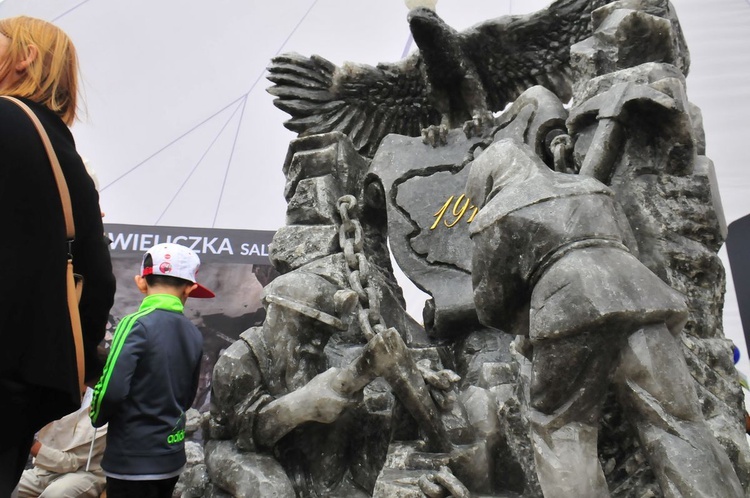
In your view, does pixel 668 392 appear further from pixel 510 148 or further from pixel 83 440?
pixel 83 440

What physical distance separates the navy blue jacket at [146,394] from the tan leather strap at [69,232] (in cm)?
50

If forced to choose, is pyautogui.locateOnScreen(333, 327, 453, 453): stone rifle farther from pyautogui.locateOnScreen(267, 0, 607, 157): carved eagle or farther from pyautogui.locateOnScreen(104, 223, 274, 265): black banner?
pyautogui.locateOnScreen(104, 223, 274, 265): black banner

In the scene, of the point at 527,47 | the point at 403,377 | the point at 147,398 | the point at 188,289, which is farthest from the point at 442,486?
the point at 527,47

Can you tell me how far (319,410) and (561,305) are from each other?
0.69 metres

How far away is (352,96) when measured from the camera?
269 centimetres

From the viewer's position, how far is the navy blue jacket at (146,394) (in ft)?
4.50

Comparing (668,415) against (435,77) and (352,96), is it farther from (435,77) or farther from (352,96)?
(352,96)

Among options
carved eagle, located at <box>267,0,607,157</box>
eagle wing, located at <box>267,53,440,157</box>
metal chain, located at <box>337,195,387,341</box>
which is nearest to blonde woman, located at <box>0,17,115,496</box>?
metal chain, located at <box>337,195,387,341</box>

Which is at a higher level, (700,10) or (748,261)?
(700,10)

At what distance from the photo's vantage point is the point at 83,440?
201 centimetres

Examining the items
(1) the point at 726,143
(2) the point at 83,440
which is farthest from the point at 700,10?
(2) the point at 83,440

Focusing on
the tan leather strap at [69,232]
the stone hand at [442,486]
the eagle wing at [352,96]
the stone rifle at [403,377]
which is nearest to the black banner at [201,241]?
the eagle wing at [352,96]

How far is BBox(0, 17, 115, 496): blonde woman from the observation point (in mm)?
811

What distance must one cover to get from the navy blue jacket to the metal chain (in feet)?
1.42
